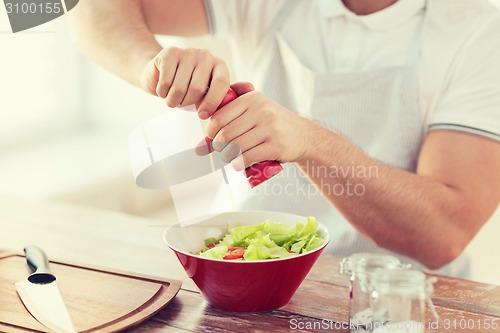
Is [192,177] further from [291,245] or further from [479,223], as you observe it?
[479,223]

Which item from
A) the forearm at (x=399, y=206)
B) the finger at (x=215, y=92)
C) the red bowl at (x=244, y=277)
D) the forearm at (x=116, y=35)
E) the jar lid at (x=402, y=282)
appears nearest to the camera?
the jar lid at (x=402, y=282)

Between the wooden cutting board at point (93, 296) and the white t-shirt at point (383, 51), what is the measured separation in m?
0.60

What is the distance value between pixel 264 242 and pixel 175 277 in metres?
0.23

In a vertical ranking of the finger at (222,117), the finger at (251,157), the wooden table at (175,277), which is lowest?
the wooden table at (175,277)

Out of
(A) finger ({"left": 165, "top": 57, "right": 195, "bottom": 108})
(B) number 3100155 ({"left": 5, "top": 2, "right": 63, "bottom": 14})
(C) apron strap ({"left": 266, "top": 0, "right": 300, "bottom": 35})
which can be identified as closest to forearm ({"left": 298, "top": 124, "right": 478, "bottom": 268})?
(A) finger ({"left": 165, "top": 57, "right": 195, "bottom": 108})

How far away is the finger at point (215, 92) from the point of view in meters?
1.13

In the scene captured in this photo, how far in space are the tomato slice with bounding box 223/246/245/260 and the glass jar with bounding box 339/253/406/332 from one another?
0.17 meters

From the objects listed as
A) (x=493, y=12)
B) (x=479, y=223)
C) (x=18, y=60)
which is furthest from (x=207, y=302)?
(x=18, y=60)

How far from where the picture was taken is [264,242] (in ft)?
3.50

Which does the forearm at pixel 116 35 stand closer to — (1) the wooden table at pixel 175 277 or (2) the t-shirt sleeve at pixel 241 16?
(2) the t-shirt sleeve at pixel 241 16

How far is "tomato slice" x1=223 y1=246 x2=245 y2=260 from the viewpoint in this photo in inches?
41.5

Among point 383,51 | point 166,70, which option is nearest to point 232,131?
point 166,70

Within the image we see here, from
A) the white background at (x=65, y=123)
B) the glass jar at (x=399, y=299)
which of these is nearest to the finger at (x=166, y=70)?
the glass jar at (x=399, y=299)

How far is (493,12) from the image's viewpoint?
165 cm
